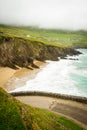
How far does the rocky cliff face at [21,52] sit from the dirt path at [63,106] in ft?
149

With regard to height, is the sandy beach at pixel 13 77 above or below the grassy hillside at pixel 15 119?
below

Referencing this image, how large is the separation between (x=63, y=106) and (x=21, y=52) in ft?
238

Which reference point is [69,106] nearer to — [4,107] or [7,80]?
[4,107]

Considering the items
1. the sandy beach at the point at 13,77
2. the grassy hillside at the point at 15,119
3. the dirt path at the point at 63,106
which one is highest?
the grassy hillside at the point at 15,119

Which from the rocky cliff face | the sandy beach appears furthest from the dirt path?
the rocky cliff face

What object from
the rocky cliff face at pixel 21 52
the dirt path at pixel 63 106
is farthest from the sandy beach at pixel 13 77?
the dirt path at pixel 63 106

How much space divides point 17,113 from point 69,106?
22.5m

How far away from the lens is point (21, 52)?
115 m

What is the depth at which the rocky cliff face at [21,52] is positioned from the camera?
100 metres

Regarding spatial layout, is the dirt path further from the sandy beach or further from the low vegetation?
the low vegetation

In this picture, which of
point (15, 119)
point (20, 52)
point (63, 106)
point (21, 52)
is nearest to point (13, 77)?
point (63, 106)

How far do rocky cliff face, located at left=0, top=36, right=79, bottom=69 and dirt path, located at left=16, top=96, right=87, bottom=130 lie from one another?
45529 millimetres

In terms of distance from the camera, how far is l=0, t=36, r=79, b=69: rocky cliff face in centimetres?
10030

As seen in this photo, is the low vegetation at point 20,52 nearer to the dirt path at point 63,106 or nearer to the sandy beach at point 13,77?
the sandy beach at point 13,77
